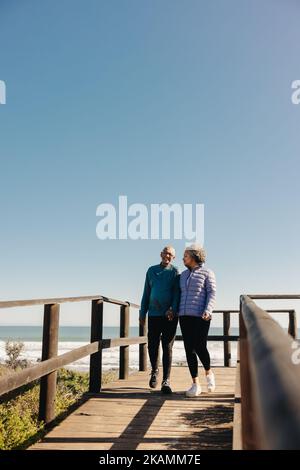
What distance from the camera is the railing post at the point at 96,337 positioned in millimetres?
5266

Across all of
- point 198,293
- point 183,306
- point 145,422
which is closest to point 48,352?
point 145,422

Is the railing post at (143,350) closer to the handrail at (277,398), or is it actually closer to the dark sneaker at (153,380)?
the dark sneaker at (153,380)

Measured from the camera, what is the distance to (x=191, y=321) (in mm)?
5082

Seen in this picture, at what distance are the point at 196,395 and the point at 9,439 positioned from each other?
2182 millimetres

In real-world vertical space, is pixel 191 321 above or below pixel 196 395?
above

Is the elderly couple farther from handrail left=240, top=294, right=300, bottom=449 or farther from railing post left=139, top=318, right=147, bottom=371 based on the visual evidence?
handrail left=240, top=294, right=300, bottom=449

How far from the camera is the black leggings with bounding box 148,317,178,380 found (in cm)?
545

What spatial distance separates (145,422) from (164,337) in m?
1.50

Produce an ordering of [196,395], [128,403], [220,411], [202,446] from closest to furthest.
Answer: [202,446] → [220,411] → [128,403] → [196,395]

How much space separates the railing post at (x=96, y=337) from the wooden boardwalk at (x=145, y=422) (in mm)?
166

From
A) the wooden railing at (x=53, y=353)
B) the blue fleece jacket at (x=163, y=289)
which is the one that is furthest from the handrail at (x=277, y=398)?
the blue fleece jacket at (x=163, y=289)
